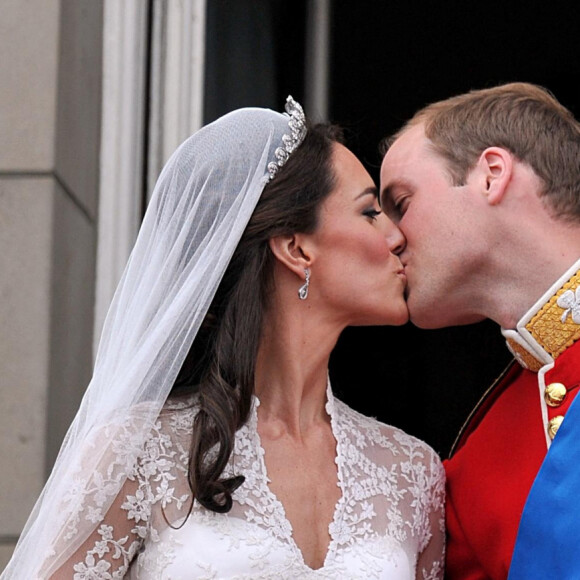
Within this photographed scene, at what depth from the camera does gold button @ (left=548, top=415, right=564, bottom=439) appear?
232cm

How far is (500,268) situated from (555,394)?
0.33 m

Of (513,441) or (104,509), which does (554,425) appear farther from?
(104,509)

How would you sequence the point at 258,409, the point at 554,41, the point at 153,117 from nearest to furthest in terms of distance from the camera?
the point at 258,409 → the point at 153,117 → the point at 554,41

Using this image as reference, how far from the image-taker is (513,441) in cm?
255

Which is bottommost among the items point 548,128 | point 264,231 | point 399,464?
point 399,464

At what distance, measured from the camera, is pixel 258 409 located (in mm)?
2539

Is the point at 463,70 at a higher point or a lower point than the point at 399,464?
higher

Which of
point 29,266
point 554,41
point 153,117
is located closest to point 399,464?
point 29,266

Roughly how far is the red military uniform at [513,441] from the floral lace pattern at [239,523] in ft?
0.30

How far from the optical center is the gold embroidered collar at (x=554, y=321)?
2.41m

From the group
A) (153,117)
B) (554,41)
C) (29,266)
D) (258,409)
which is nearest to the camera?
(258,409)

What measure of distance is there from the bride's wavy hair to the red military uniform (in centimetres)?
50

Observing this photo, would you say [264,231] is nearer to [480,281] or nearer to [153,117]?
[480,281]

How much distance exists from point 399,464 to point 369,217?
527 mm
